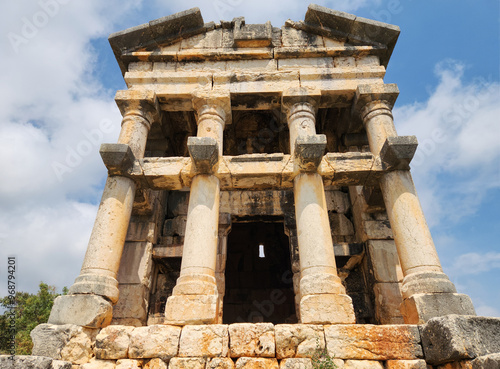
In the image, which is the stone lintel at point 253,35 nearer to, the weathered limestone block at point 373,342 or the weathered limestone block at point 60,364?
the weathered limestone block at point 373,342

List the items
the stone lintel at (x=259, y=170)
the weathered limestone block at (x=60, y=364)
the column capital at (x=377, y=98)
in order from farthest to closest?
1. the column capital at (x=377, y=98)
2. the stone lintel at (x=259, y=170)
3. the weathered limestone block at (x=60, y=364)

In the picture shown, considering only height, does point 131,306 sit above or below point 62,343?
above

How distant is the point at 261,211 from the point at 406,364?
5.83 m

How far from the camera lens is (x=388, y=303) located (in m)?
7.96

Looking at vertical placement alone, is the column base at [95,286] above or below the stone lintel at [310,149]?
below

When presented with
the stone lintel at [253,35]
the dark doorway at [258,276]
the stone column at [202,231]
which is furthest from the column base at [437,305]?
the dark doorway at [258,276]

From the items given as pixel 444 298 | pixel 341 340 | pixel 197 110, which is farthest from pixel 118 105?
pixel 444 298

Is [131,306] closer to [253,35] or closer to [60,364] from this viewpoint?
[60,364]

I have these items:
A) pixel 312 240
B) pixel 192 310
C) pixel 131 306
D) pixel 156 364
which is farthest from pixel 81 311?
pixel 312 240

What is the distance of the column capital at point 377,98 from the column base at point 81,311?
23.4ft

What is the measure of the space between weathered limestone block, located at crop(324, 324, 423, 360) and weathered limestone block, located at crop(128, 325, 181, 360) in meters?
2.29

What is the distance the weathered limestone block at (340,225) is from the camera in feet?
32.2

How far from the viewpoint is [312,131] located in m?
7.92

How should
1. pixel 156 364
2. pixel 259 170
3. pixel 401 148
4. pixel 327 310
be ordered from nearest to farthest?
pixel 156 364 → pixel 327 310 → pixel 401 148 → pixel 259 170
